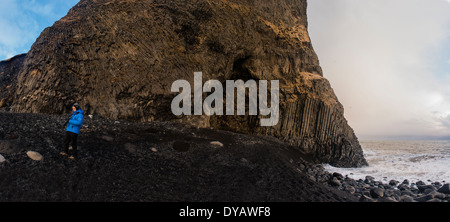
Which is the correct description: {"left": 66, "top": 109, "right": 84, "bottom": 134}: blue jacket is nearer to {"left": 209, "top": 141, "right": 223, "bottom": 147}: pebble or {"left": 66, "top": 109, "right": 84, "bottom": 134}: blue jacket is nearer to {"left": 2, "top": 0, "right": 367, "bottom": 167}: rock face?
{"left": 209, "top": 141, "right": 223, "bottom": 147}: pebble

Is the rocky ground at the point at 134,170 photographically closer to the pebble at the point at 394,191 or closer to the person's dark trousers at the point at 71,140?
the person's dark trousers at the point at 71,140

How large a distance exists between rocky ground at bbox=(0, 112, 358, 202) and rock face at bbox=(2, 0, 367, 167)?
2.77 m

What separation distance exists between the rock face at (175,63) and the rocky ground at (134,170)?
277 centimetres

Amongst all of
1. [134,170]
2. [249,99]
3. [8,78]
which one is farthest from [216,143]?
[8,78]

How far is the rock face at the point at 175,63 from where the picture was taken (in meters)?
10.3

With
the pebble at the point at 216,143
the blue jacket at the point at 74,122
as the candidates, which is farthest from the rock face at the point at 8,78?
the pebble at the point at 216,143

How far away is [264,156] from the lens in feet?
26.1

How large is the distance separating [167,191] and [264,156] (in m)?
4.20

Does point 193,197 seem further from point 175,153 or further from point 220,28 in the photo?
point 220,28

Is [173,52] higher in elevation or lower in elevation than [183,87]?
higher

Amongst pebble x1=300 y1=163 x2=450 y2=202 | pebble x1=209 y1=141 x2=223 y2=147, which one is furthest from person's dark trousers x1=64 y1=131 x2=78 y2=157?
pebble x1=300 y1=163 x2=450 y2=202

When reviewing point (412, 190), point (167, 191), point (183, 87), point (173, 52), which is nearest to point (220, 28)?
point (173, 52)

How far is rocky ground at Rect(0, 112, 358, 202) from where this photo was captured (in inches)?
167

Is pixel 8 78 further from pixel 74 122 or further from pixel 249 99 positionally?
pixel 249 99
